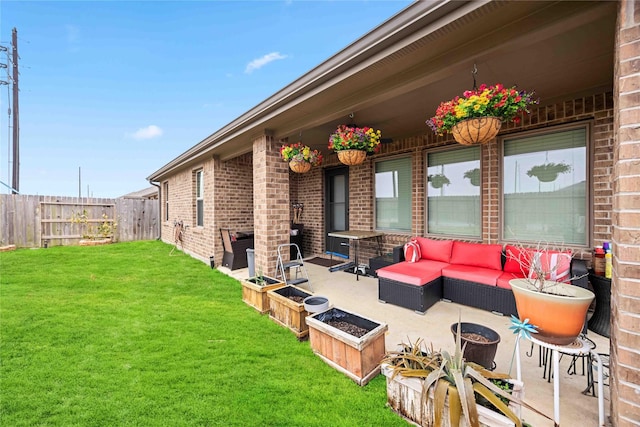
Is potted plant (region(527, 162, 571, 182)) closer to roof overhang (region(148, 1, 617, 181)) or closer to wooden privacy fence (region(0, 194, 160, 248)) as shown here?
roof overhang (region(148, 1, 617, 181))

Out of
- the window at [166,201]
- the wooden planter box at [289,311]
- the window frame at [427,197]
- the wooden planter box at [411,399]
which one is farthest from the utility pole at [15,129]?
the wooden planter box at [411,399]

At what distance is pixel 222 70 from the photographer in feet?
34.6

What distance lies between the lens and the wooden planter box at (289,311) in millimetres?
2826

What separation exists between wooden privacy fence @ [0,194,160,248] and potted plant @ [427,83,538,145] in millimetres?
12109

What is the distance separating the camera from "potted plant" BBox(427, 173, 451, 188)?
4.75 m

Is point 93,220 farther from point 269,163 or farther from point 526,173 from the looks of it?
point 526,173

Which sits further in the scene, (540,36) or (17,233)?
(17,233)

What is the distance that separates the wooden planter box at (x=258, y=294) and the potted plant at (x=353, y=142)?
2.02m

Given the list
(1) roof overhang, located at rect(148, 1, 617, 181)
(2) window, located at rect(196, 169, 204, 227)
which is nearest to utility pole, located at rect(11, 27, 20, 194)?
(2) window, located at rect(196, 169, 204, 227)

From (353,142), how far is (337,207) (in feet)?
12.1

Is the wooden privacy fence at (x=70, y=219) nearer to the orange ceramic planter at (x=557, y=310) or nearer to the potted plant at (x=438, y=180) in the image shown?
the potted plant at (x=438, y=180)

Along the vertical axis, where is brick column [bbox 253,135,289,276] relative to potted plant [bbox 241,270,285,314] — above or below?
above

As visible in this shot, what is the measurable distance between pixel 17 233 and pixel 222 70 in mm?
8885

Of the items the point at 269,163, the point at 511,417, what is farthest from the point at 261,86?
the point at 511,417
